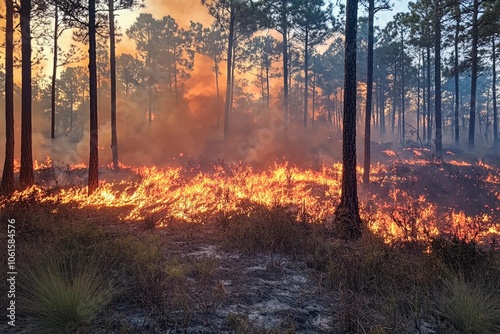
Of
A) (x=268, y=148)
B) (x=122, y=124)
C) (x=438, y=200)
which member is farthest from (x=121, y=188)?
(x=122, y=124)

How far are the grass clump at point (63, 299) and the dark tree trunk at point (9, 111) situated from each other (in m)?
8.49

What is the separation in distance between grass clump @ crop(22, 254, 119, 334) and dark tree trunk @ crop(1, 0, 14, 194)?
27.9ft

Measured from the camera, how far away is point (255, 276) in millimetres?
5121

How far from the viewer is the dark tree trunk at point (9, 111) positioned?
10.7m

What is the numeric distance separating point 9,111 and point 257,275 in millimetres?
11617

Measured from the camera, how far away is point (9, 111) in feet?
37.2

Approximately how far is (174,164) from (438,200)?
51.9 feet

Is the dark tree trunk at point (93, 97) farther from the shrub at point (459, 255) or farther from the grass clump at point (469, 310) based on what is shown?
the grass clump at point (469, 310)

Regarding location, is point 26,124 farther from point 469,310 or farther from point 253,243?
point 469,310

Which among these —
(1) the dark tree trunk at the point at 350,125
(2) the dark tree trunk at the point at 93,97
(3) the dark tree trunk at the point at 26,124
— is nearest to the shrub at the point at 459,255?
(1) the dark tree trunk at the point at 350,125

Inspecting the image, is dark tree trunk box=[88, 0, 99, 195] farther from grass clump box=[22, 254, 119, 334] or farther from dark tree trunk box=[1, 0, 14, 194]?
grass clump box=[22, 254, 119, 334]

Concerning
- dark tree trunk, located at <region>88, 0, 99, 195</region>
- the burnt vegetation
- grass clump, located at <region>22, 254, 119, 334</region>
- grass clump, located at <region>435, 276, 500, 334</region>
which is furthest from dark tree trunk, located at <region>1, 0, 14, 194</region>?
grass clump, located at <region>435, 276, 500, 334</region>

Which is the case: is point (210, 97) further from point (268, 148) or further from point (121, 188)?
point (121, 188)

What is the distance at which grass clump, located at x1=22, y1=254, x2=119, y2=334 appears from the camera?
332 cm
